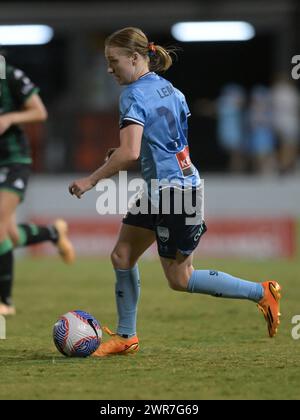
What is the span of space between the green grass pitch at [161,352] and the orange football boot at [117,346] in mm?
80

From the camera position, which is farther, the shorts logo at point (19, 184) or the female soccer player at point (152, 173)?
the shorts logo at point (19, 184)

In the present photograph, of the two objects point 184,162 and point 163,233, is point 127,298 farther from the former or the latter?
point 184,162

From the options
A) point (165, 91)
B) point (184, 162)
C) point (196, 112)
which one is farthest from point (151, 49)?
point (196, 112)

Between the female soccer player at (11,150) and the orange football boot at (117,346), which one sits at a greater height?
the female soccer player at (11,150)

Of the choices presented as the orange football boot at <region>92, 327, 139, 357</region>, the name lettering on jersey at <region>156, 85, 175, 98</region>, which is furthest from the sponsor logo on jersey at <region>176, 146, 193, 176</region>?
the orange football boot at <region>92, 327, 139, 357</region>

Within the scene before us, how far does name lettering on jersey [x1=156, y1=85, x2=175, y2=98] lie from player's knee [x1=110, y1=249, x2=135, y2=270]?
0.98 m

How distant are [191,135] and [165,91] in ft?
38.0

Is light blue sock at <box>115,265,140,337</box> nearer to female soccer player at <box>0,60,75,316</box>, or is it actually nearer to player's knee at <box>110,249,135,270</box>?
player's knee at <box>110,249,135,270</box>

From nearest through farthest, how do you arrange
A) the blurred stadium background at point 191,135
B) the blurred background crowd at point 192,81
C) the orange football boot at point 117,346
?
the orange football boot at point 117,346
the blurred stadium background at point 191,135
the blurred background crowd at point 192,81

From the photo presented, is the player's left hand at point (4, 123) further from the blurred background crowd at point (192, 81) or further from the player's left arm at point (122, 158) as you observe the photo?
the blurred background crowd at point (192, 81)

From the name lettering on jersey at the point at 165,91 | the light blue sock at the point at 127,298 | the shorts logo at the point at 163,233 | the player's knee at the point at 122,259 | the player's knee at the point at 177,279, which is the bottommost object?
the light blue sock at the point at 127,298

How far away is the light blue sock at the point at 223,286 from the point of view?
234 inches

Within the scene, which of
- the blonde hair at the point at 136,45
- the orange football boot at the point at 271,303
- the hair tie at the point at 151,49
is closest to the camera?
the blonde hair at the point at 136,45

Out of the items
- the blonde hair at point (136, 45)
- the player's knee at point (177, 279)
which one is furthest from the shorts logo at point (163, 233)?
the blonde hair at point (136, 45)
